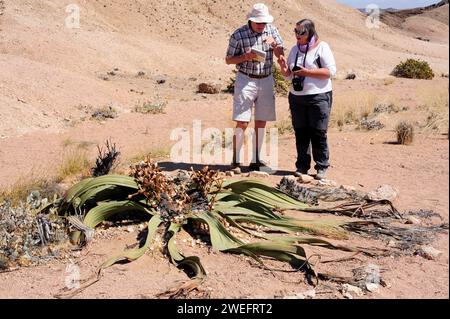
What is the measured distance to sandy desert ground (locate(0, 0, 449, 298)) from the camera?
356cm

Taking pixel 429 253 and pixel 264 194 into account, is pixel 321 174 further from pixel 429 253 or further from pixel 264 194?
pixel 429 253

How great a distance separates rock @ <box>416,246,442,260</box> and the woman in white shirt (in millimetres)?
1892

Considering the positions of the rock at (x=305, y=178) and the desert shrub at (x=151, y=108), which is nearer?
the rock at (x=305, y=178)

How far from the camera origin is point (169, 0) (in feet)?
88.1

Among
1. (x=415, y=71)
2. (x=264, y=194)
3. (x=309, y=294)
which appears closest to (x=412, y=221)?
(x=264, y=194)

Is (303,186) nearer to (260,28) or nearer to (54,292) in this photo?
(260,28)

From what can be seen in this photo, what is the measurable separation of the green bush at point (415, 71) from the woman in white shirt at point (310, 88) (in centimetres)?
1301

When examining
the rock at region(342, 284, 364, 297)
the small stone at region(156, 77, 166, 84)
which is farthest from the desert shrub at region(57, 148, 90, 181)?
the small stone at region(156, 77, 166, 84)

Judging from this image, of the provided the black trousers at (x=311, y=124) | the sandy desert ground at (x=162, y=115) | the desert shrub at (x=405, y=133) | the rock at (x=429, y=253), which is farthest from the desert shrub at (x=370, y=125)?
the rock at (x=429, y=253)

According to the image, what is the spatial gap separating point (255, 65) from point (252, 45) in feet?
0.63

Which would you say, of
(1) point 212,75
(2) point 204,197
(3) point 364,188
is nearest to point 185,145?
(3) point 364,188

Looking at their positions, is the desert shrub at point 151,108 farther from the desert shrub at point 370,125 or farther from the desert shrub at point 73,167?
the desert shrub at point 73,167

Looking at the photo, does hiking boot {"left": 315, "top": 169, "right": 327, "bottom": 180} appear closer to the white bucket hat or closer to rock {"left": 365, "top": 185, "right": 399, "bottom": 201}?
rock {"left": 365, "top": 185, "right": 399, "bottom": 201}

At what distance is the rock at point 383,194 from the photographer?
4.86m
